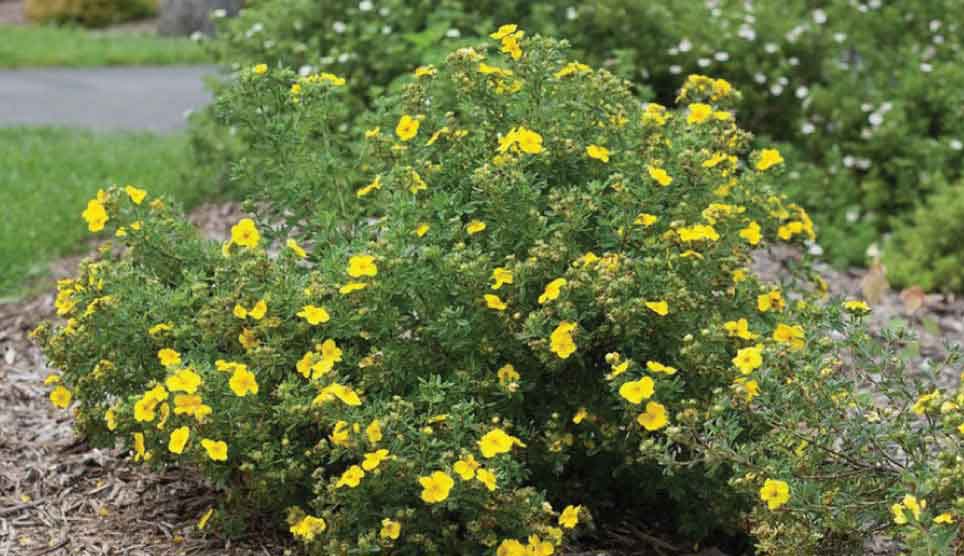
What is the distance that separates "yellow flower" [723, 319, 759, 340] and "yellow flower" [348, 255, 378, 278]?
2.88 feet

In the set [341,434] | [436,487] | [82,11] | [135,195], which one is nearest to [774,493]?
[436,487]

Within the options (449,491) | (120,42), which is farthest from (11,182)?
(120,42)

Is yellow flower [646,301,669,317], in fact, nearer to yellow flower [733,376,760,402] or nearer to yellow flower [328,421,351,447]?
yellow flower [733,376,760,402]

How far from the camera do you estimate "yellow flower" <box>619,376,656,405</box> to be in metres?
2.88

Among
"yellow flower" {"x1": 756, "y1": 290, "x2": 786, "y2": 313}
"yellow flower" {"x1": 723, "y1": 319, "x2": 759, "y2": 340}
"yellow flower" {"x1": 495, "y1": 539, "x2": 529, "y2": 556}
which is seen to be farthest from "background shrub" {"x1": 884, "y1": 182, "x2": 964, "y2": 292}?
"yellow flower" {"x1": 495, "y1": 539, "x2": 529, "y2": 556}

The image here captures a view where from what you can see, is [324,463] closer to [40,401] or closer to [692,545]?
[692,545]

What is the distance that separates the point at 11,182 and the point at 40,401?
2949 mm

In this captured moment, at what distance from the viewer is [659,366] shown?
9.66 ft

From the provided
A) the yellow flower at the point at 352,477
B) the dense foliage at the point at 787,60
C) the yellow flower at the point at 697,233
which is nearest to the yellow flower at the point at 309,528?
the yellow flower at the point at 352,477

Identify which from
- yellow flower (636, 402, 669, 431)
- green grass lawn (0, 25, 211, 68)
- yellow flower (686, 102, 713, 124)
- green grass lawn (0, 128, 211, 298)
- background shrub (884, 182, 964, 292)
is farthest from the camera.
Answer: green grass lawn (0, 25, 211, 68)

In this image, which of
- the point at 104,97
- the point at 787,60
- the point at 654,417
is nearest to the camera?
the point at 654,417

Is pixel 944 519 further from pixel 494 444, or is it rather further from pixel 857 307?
pixel 494 444

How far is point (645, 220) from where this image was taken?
315 cm

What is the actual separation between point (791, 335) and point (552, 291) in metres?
0.69
